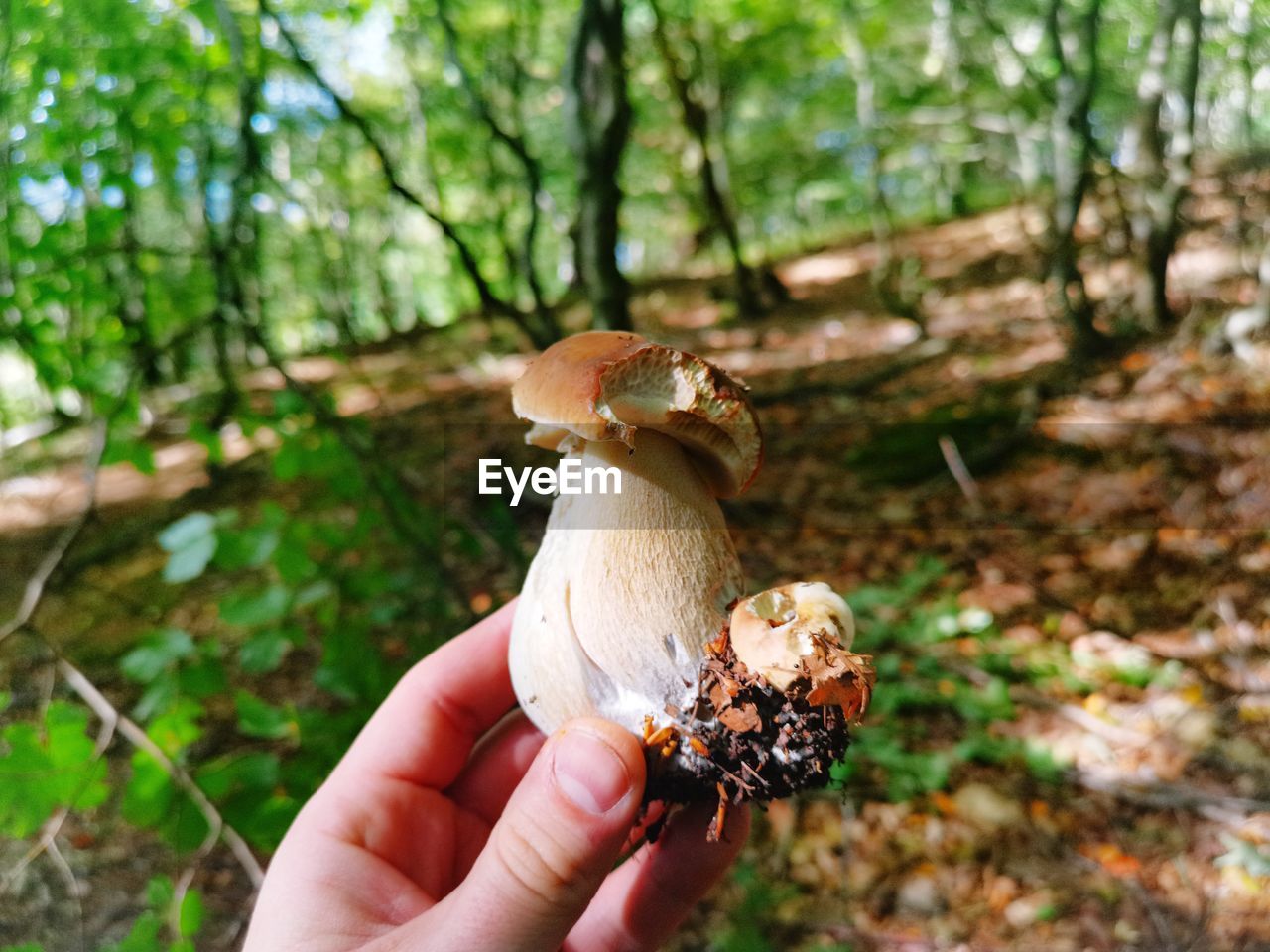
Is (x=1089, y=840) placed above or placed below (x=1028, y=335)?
below

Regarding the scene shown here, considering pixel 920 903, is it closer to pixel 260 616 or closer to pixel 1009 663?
pixel 1009 663

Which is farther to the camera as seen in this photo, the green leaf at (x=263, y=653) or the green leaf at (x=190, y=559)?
the green leaf at (x=263, y=653)

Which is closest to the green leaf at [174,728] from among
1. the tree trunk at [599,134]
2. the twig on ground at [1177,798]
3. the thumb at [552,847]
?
the thumb at [552,847]

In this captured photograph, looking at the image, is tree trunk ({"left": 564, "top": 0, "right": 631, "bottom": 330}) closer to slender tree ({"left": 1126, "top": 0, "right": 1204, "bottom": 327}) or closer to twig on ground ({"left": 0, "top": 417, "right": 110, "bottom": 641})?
twig on ground ({"left": 0, "top": 417, "right": 110, "bottom": 641})

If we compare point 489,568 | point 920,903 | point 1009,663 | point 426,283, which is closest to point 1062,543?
point 1009,663

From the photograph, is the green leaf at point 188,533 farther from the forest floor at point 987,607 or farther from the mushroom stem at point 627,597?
the mushroom stem at point 627,597
